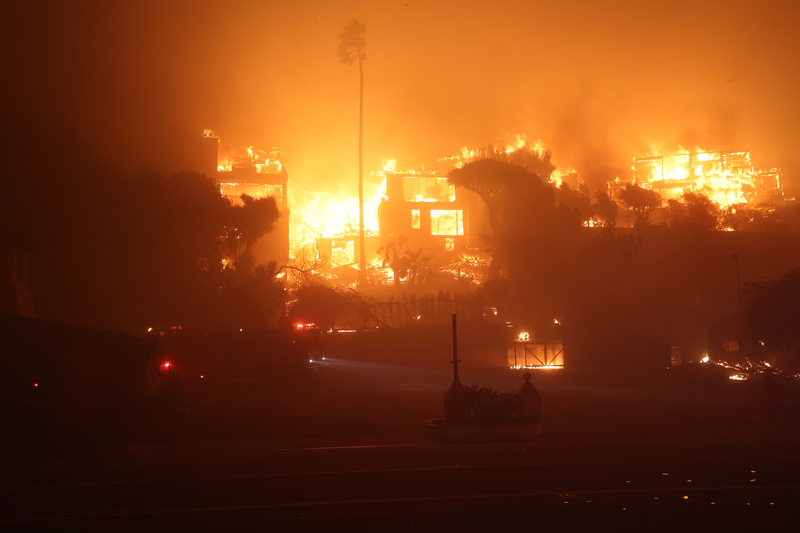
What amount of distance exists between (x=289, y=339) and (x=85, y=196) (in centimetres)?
1186

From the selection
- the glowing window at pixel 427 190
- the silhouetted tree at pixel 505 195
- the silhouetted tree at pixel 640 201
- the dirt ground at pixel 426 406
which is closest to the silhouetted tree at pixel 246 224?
the dirt ground at pixel 426 406

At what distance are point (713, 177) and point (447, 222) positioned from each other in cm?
4370

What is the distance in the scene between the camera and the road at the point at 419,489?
7500mm

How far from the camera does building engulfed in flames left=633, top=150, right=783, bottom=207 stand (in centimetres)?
9269

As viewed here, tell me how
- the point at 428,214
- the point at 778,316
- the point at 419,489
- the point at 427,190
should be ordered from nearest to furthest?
the point at 419,489 → the point at 778,316 → the point at 428,214 → the point at 427,190

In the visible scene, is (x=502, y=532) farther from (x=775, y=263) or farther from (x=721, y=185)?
(x=721, y=185)

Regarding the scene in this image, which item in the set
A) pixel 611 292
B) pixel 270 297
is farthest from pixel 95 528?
pixel 611 292

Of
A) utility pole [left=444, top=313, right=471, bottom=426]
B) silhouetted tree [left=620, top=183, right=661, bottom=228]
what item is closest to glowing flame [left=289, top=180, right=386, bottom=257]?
silhouetted tree [left=620, top=183, right=661, bottom=228]

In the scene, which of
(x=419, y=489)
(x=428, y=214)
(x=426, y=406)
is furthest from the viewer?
(x=428, y=214)

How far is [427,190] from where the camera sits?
82.8 m

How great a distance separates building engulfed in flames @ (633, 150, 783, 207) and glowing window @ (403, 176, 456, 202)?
1228 inches

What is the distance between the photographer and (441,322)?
169 feet

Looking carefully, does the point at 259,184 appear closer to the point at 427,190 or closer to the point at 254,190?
the point at 254,190

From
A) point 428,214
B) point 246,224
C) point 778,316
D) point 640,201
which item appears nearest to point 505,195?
point 640,201
